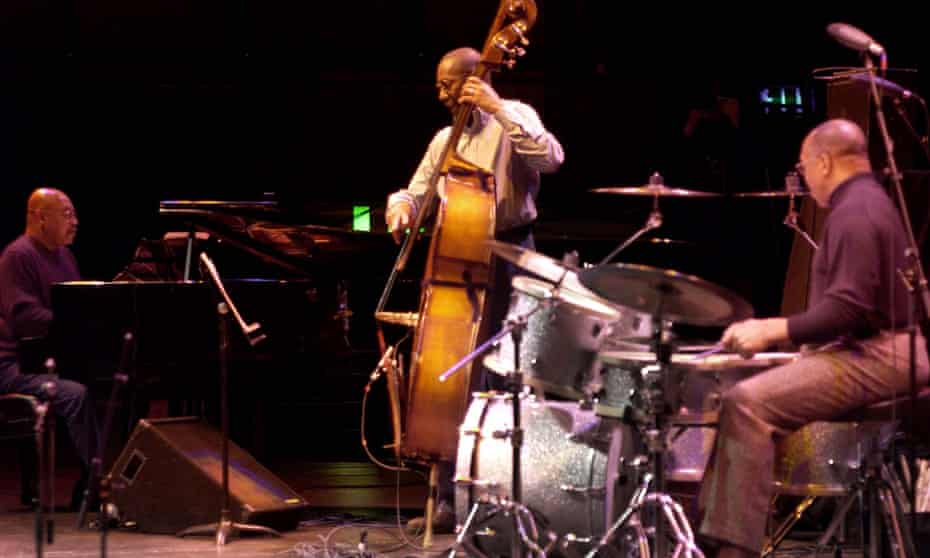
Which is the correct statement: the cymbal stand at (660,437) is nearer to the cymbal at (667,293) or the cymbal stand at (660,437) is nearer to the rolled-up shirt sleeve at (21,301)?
the cymbal at (667,293)

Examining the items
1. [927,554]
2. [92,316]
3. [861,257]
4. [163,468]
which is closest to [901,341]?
[861,257]

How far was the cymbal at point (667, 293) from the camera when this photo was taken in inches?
175

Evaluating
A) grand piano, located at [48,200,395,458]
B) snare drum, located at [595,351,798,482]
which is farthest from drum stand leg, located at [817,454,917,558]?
grand piano, located at [48,200,395,458]

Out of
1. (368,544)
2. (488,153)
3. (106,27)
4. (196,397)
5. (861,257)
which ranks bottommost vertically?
(368,544)

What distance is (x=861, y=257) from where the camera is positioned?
4684 millimetres

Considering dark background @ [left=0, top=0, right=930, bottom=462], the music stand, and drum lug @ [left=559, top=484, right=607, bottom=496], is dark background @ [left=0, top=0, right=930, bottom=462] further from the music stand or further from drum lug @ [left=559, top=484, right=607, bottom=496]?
drum lug @ [left=559, top=484, right=607, bottom=496]

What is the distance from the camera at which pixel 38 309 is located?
719 cm

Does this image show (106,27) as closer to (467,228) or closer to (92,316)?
(92,316)

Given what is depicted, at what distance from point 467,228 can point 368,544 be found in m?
1.46

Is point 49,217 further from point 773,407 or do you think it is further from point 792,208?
point 773,407

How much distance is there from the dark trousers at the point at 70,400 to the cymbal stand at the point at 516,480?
2.50 metres

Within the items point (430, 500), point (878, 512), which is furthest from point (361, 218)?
point (878, 512)

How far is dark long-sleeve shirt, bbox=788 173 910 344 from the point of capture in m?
4.66

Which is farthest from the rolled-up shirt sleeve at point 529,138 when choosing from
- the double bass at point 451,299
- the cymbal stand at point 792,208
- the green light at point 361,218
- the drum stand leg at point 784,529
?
the green light at point 361,218
